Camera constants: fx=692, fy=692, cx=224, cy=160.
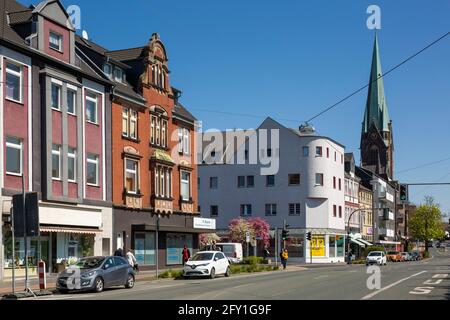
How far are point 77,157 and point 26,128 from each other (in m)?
4.59

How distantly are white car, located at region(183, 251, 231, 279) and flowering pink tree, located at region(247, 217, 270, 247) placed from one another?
36.7 m

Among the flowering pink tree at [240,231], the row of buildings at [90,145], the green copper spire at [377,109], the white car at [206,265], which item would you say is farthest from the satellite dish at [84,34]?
the green copper spire at [377,109]

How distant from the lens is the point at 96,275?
2645 cm

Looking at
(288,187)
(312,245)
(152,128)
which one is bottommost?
(312,245)

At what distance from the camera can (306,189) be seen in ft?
258

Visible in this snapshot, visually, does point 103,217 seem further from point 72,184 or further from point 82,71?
point 82,71

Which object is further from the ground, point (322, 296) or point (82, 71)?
point (82, 71)

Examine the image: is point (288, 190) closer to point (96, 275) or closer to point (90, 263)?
point (90, 263)

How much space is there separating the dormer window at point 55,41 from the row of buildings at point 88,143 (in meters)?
0.07

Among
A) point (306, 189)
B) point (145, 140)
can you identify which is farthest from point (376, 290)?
point (306, 189)

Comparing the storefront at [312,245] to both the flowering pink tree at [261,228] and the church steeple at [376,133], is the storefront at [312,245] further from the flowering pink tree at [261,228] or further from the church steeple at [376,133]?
the church steeple at [376,133]

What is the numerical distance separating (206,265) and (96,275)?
416 inches

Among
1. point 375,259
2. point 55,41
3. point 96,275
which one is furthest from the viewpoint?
point 375,259

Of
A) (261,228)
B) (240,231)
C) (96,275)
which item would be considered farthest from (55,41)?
(261,228)
